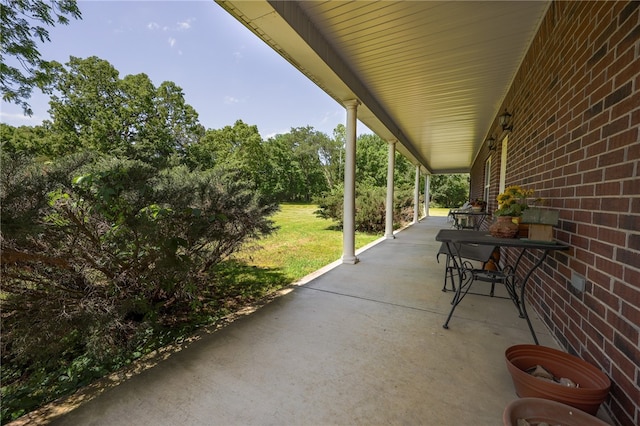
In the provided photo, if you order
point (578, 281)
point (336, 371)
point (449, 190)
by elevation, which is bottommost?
point (336, 371)

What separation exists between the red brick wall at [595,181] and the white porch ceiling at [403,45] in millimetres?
503

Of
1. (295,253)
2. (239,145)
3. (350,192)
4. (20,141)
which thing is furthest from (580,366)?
(239,145)

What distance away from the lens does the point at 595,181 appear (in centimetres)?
151

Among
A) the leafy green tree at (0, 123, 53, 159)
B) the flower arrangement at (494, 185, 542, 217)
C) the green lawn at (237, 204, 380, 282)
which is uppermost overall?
the leafy green tree at (0, 123, 53, 159)

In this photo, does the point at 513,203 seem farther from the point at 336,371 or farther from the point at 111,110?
the point at 111,110

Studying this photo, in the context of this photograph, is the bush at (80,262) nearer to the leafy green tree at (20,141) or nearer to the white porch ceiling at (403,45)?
the leafy green tree at (20,141)

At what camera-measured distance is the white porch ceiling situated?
2.29 metres

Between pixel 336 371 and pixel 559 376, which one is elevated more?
pixel 559 376

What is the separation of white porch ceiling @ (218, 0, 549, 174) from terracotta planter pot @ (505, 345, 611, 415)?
2670 mm

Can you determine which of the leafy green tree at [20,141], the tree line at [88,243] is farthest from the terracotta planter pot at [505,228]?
the leafy green tree at [20,141]

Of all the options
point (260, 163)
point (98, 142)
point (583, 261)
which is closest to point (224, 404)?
A: point (583, 261)

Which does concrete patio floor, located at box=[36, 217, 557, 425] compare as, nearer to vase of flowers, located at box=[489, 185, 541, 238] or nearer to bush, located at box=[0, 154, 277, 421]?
bush, located at box=[0, 154, 277, 421]

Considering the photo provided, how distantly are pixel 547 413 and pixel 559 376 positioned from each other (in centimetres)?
56

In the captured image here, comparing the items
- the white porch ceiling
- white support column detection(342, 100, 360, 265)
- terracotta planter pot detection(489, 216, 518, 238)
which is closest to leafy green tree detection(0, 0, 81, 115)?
the white porch ceiling
